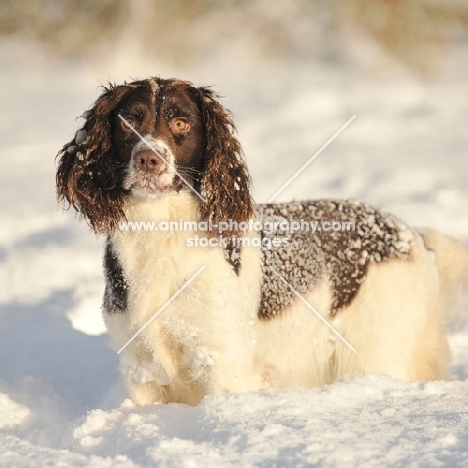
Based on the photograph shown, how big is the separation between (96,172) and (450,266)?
2579 millimetres

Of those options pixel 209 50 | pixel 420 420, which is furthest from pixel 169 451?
pixel 209 50

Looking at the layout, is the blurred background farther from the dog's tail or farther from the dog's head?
the dog's tail

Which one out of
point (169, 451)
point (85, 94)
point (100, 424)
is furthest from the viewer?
point (85, 94)

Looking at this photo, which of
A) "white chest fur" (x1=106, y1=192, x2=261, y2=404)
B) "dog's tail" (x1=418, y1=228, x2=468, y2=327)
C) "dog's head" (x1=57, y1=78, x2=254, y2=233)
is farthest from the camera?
"dog's tail" (x1=418, y1=228, x2=468, y2=327)

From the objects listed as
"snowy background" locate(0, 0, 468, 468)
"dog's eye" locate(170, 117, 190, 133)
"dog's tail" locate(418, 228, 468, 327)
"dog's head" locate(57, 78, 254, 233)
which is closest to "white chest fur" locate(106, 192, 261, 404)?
"dog's head" locate(57, 78, 254, 233)

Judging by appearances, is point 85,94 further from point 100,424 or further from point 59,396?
point 100,424

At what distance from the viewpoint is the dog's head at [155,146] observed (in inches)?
181

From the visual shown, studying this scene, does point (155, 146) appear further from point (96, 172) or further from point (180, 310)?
point (180, 310)

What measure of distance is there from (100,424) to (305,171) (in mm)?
7504

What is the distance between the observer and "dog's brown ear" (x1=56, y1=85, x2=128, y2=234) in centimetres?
462

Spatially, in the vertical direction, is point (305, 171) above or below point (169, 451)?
above

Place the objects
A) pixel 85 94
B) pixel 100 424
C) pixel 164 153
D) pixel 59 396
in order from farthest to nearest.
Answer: pixel 85 94, pixel 59 396, pixel 164 153, pixel 100 424

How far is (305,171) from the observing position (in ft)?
36.8

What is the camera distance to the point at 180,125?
4734 millimetres
